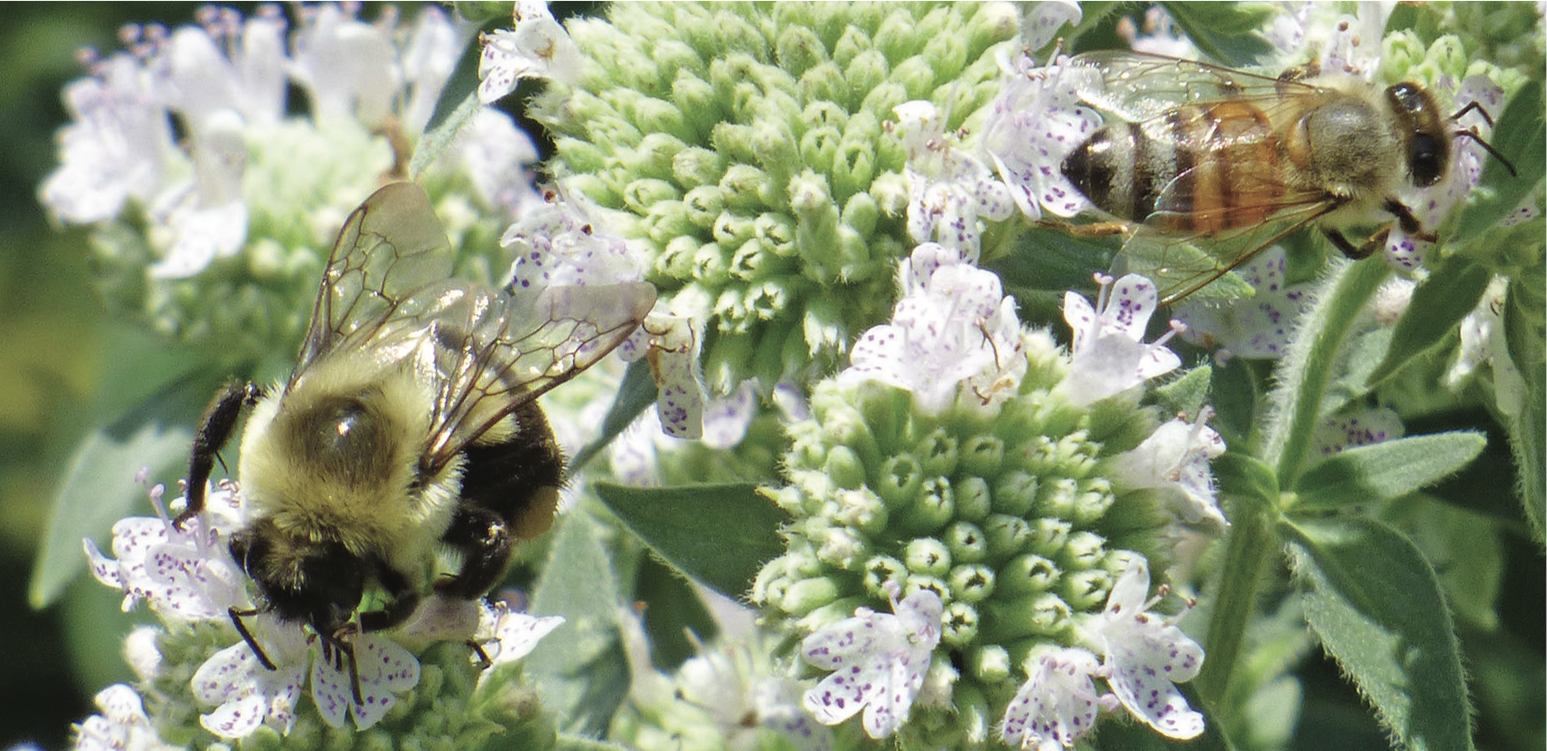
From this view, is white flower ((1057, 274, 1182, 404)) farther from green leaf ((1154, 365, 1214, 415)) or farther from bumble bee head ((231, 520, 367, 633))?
bumble bee head ((231, 520, 367, 633))

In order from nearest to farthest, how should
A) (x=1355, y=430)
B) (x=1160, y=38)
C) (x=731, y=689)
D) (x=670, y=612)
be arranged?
(x=1355, y=430)
(x=731, y=689)
(x=1160, y=38)
(x=670, y=612)

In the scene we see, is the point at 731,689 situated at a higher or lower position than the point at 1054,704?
lower

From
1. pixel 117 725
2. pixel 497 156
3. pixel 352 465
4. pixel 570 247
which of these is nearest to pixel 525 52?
pixel 570 247

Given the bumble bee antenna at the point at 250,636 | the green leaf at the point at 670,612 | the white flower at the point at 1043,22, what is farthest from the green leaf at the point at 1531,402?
the bumble bee antenna at the point at 250,636

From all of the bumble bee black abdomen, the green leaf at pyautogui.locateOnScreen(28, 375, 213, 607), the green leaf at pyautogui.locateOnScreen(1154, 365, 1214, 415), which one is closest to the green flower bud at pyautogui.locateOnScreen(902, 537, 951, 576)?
the green leaf at pyautogui.locateOnScreen(1154, 365, 1214, 415)

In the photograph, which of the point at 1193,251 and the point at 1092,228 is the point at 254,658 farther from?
the point at 1193,251

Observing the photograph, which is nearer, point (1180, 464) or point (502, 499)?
point (1180, 464)
